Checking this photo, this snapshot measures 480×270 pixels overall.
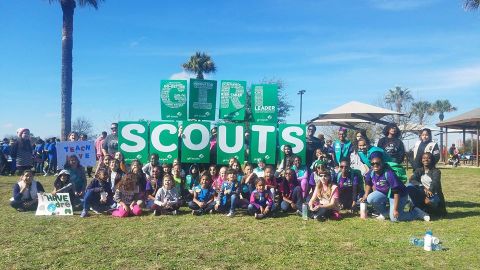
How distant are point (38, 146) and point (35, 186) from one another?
378 inches

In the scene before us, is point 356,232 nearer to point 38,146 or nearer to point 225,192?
point 225,192

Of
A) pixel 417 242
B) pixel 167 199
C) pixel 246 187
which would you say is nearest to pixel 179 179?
pixel 167 199

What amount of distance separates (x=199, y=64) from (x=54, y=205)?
90.0 ft

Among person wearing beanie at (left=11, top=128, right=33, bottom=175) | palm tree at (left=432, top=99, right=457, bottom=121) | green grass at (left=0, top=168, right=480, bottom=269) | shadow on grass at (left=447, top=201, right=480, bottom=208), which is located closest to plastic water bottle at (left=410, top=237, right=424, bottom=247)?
green grass at (left=0, top=168, right=480, bottom=269)

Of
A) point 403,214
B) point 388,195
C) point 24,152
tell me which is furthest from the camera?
point 24,152

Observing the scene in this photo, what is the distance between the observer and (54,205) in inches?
317

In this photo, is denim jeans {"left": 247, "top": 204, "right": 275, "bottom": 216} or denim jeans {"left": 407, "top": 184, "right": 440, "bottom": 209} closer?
denim jeans {"left": 407, "top": 184, "right": 440, "bottom": 209}

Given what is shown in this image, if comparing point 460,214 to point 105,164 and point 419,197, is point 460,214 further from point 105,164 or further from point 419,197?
A: point 105,164

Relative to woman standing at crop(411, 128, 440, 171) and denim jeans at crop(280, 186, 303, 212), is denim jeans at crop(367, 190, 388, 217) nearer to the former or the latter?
denim jeans at crop(280, 186, 303, 212)

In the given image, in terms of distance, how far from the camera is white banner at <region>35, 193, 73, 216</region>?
800 cm

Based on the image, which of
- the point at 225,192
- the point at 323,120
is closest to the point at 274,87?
the point at 225,192

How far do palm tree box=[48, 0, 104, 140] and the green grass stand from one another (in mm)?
10378

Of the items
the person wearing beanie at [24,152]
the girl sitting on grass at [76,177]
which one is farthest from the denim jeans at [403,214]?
the person wearing beanie at [24,152]

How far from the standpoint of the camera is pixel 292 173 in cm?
840
